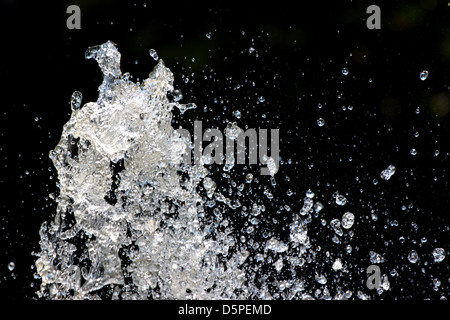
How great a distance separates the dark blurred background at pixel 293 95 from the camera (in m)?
4.34

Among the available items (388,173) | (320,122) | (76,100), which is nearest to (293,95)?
(320,122)

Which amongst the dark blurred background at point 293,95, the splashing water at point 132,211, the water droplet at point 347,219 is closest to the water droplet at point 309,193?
the dark blurred background at point 293,95

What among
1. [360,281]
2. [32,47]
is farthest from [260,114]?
[32,47]

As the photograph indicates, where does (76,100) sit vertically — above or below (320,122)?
below

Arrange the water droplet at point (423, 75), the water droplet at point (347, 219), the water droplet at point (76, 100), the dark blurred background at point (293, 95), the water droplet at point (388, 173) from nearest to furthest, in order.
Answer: the water droplet at point (76, 100), the water droplet at point (347, 219), the water droplet at point (388, 173), the dark blurred background at point (293, 95), the water droplet at point (423, 75)

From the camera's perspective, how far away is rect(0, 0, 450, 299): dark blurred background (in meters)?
4.34

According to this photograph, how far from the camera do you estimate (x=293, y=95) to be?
4566 mm

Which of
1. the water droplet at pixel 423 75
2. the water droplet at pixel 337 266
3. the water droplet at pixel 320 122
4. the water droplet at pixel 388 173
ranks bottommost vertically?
the water droplet at pixel 337 266

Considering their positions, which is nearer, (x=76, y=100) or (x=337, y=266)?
(x=76, y=100)

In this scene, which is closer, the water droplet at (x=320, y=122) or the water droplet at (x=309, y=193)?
the water droplet at (x=309, y=193)

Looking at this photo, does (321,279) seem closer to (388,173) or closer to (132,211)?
(388,173)

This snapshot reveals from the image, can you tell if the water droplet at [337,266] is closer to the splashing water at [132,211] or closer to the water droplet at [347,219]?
the water droplet at [347,219]

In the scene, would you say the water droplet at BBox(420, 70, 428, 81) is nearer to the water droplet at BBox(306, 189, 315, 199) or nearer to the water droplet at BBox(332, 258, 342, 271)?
the water droplet at BBox(306, 189, 315, 199)
